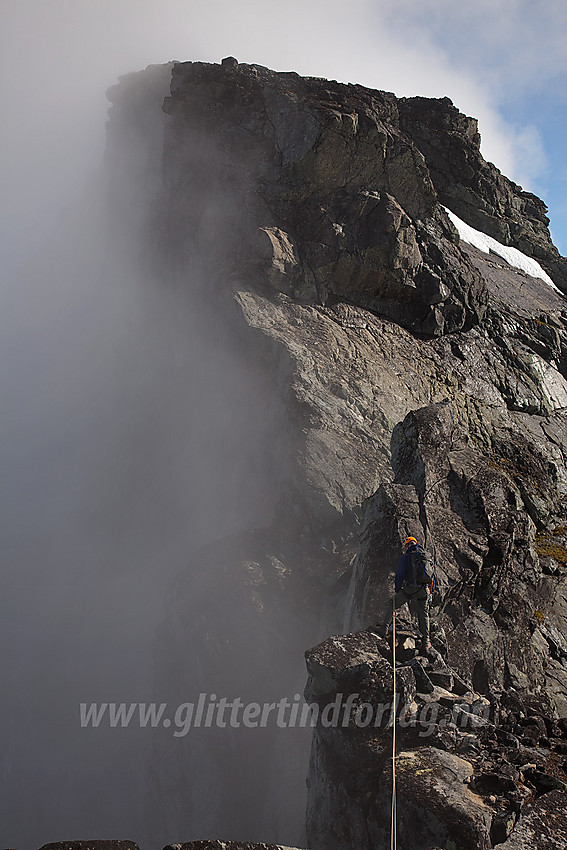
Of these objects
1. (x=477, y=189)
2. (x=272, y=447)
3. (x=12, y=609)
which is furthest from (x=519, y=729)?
(x=477, y=189)

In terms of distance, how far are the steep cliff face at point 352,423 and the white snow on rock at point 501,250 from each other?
3358 mm

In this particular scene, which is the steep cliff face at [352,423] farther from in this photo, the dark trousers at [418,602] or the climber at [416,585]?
the climber at [416,585]

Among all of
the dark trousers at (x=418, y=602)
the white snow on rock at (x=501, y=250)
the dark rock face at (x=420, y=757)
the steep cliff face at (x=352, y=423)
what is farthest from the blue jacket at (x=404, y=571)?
the white snow on rock at (x=501, y=250)

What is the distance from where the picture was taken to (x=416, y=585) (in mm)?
13219

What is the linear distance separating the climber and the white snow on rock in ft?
156

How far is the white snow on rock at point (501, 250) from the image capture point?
55.2 metres

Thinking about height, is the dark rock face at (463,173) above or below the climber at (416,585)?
above

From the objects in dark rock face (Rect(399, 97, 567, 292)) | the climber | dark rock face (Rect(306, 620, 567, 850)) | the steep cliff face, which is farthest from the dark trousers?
dark rock face (Rect(399, 97, 567, 292))

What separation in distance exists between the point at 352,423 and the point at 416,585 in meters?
15.5

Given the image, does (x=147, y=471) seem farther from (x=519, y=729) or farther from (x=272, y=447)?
(x=519, y=729)

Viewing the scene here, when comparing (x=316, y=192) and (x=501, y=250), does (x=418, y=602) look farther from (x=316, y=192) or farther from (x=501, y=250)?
(x=501, y=250)

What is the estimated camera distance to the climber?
13.2 meters

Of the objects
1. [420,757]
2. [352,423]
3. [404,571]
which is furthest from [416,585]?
[352,423]

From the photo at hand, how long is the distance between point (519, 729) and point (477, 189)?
57476 mm
